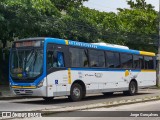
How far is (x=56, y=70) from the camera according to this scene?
18766 millimetres

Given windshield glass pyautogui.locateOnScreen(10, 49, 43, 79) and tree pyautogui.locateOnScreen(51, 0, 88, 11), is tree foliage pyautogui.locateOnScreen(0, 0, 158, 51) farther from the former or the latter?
windshield glass pyautogui.locateOnScreen(10, 49, 43, 79)

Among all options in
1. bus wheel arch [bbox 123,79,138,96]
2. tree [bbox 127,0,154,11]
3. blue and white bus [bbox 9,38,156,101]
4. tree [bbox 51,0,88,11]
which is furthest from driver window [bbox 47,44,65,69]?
tree [bbox 127,0,154,11]

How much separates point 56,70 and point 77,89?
2023mm

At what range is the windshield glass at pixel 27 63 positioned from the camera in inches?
725

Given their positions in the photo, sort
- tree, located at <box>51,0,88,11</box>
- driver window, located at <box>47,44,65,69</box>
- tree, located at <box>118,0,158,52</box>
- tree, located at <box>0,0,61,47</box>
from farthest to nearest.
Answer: tree, located at <box>118,0,158,52</box> → tree, located at <box>51,0,88,11</box> → tree, located at <box>0,0,61,47</box> → driver window, located at <box>47,44,65,69</box>

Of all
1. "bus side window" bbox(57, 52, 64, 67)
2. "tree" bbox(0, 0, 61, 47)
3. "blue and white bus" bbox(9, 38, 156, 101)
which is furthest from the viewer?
"tree" bbox(0, 0, 61, 47)

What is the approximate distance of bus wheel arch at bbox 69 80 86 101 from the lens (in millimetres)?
19812

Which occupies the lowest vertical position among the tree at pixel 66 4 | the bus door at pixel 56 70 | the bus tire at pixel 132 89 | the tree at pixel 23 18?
the bus tire at pixel 132 89

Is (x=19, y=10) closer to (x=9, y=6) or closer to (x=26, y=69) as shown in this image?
(x=9, y=6)

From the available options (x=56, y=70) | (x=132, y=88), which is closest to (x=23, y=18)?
(x=132, y=88)

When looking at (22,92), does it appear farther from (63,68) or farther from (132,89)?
(132,89)

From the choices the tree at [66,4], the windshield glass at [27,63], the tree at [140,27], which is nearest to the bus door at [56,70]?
the windshield glass at [27,63]

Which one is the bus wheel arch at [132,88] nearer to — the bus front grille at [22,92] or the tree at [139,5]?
the bus front grille at [22,92]

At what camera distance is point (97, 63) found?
71.9 feet
